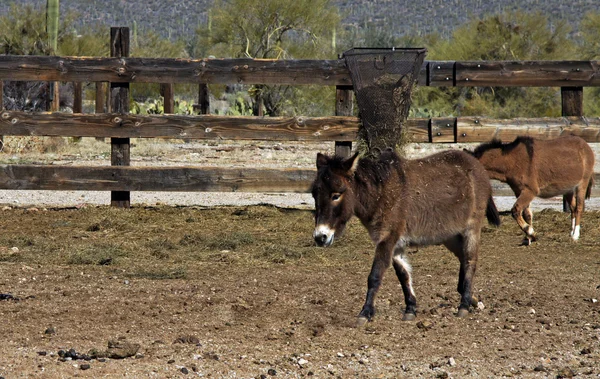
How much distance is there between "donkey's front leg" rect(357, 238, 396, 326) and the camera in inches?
280

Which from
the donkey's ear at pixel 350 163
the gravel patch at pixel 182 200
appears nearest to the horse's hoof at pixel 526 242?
the gravel patch at pixel 182 200

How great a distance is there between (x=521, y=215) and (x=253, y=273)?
12.8 ft

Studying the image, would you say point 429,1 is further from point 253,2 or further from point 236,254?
point 236,254

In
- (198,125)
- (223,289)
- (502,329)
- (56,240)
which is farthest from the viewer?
(198,125)

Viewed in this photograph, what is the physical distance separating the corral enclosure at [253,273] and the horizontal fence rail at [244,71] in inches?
0.9

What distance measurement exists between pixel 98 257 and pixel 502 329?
4.73 meters

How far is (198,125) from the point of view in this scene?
43.6 ft

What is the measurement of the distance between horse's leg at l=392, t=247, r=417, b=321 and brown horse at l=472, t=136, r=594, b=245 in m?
4.24

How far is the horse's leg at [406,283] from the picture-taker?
24.4 ft

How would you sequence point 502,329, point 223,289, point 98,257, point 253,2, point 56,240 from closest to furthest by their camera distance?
point 502,329
point 223,289
point 98,257
point 56,240
point 253,2

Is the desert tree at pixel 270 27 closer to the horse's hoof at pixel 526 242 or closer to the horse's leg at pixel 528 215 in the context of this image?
the horse's leg at pixel 528 215

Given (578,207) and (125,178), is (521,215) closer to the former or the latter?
(578,207)

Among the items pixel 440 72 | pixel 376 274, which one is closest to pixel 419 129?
pixel 440 72

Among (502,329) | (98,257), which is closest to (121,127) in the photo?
(98,257)
